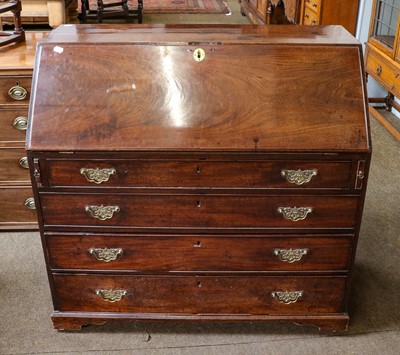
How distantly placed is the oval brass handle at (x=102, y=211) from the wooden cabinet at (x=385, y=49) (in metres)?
2.48

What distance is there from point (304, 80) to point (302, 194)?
1.31 feet

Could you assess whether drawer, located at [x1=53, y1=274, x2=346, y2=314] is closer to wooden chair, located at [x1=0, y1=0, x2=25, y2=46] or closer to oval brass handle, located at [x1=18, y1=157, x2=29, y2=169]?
oval brass handle, located at [x1=18, y1=157, x2=29, y2=169]

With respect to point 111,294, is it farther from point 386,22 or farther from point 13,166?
point 386,22

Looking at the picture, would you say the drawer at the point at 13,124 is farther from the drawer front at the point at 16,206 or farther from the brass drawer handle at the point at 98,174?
the brass drawer handle at the point at 98,174

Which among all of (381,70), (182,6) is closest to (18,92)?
(381,70)

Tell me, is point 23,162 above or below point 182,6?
above

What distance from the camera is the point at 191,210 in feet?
6.31

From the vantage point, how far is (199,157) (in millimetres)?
1815

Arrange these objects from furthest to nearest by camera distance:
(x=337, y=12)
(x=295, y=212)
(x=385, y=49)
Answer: (x=337, y=12) < (x=385, y=49) < (x=295, y=212)

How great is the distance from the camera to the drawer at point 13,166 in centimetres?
267

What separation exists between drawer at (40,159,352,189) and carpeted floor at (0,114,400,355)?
0.69 meters

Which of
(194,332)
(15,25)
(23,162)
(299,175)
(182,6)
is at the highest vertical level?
(15,25)

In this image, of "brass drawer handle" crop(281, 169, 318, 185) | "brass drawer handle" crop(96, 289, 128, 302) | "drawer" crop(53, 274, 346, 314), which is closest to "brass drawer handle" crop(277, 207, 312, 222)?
"brass drawer handle" crop(281, 169, 318, 185)

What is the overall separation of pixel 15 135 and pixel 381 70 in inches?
105
